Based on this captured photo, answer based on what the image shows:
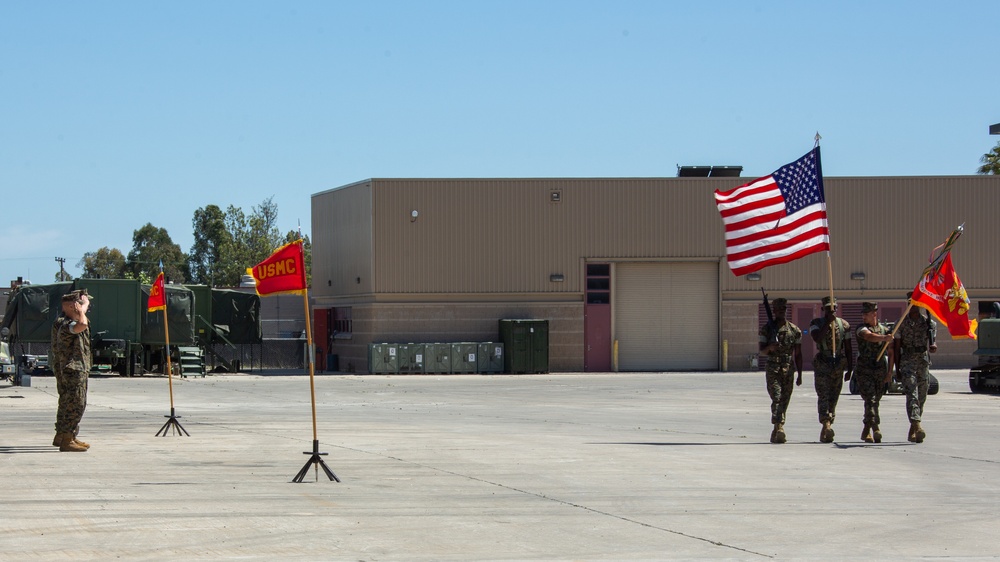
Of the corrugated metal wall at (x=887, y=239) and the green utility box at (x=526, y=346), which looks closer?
the green utility box at (x=526, y=346)

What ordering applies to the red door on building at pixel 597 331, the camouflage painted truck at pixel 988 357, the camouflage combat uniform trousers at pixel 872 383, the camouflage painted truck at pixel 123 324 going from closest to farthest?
1. the camouflage combat uniform trousers at pixel 872 383
2. the camouflage painted truck at pixel 988 357
3. the camouflage painted truck at pixel 123 324
4. the red door on building at pixel 597 331

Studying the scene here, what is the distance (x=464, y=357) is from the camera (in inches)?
1806

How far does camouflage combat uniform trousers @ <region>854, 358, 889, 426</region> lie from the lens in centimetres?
1661

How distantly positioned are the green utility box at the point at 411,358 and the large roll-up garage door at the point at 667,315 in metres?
7.73

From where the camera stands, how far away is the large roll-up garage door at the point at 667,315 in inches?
1871

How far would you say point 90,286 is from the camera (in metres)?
39.7

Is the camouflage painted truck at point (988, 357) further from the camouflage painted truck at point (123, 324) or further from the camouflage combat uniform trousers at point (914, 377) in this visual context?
Answer: the camouflage painted truck at point (123, 324)

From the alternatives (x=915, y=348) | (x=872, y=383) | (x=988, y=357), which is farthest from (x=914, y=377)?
(x=988, y=357)

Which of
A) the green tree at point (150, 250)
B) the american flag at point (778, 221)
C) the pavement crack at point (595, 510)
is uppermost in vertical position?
the green tree at point (150, 250)

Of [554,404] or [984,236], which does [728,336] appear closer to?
[984,236]

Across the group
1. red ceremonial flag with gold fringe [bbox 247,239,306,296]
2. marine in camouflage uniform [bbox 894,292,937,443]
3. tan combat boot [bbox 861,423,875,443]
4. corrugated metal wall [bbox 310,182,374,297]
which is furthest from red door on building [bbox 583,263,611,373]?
red ceremonial flag with gold fringe [bbox 247,239,306,296]

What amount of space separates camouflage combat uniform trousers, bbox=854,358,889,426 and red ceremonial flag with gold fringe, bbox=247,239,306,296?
8078mm

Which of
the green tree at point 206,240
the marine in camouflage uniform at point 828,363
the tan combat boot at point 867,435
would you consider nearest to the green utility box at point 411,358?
the marine in camouflage uniform at point 828,363

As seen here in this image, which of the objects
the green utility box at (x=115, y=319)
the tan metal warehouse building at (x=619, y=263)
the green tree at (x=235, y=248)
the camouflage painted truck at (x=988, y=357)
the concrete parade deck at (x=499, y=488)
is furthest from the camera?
the green tree at (x=235, y=248)
